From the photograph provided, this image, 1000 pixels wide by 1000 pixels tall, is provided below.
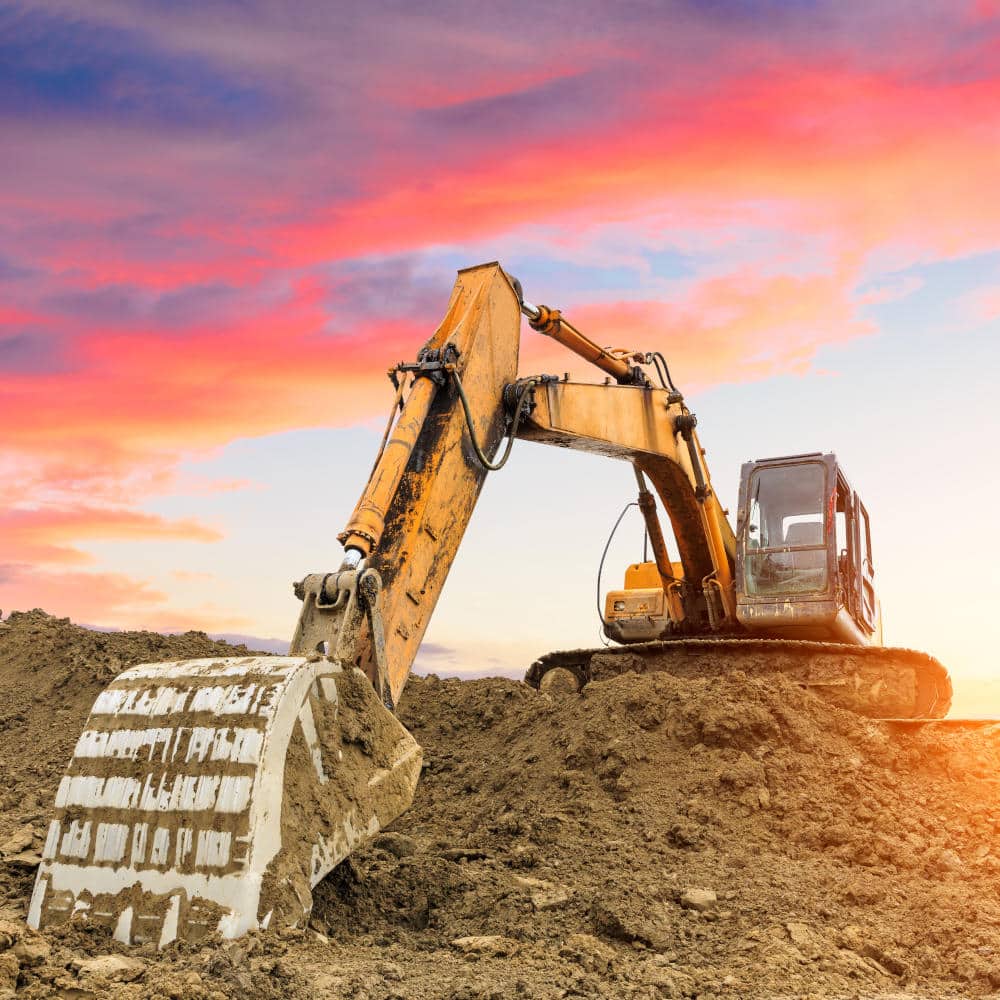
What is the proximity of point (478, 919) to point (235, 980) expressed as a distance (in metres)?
1.43

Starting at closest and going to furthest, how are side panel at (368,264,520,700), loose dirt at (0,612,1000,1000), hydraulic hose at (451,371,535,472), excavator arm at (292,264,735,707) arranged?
loose dirt at (0,612,1000,1000)
excavator arm at (292,264,735,707)
side panel at (368,264,520,700)
hydraulic hose at (451,371,535,472)

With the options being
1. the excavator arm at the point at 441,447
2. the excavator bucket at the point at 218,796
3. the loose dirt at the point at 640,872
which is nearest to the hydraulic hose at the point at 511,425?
the excavator arm at the point at 441,447

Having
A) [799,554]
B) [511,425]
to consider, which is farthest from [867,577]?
[511,425]

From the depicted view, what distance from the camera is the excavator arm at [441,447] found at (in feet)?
17.4

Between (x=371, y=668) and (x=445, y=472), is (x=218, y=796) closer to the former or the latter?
(x=371, y=668)

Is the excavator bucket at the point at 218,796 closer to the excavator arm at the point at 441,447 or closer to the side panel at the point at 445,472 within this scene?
the excavator arm at the point at 441,447

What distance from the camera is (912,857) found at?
6.33 meters

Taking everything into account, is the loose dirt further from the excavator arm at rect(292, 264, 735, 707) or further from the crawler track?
the crawler track

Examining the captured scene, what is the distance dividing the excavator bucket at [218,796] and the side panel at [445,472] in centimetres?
61

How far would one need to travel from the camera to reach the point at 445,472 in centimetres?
613

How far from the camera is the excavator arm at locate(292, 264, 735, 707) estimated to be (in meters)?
5.30

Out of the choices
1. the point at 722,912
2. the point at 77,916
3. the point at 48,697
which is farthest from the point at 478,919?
the point at 48,697

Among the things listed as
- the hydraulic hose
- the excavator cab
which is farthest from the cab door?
the hydraulic hose

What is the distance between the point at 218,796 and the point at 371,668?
1.13 metres
